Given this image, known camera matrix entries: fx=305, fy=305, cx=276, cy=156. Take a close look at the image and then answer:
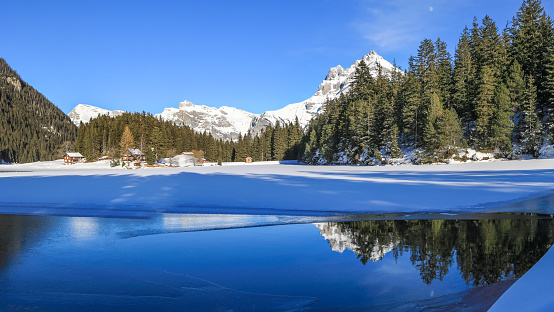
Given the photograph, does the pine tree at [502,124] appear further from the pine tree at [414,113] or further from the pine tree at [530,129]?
the pine tree at [414,113]

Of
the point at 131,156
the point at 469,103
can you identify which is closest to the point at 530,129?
the point at 469,103

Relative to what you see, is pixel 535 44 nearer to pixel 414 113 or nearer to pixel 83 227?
pixel 414 113

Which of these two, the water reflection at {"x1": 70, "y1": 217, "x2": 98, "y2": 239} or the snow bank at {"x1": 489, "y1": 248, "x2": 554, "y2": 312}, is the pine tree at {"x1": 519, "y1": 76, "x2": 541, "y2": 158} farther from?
the water reflection at {"x1": 70, "y1": 217, "x2": 98, "y2": 239}

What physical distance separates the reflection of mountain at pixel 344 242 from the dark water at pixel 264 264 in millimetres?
31

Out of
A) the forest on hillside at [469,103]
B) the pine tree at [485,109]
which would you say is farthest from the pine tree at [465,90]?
the pine tree at [485,109]

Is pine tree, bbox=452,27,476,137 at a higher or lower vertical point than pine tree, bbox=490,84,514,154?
higher

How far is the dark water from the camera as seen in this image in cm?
485

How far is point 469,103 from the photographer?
57938 mm

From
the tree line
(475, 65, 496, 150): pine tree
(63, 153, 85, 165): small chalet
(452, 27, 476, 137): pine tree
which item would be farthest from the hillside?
(475, 65, 496, 150): pine tree

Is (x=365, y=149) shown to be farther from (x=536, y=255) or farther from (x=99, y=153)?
(x=99, y=153)

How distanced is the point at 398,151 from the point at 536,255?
54.1 meters

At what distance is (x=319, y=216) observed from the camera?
12422 mm

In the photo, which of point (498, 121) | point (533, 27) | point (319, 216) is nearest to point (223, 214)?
point (319, 216)

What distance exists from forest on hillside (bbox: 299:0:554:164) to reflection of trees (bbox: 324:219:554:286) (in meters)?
46.0
